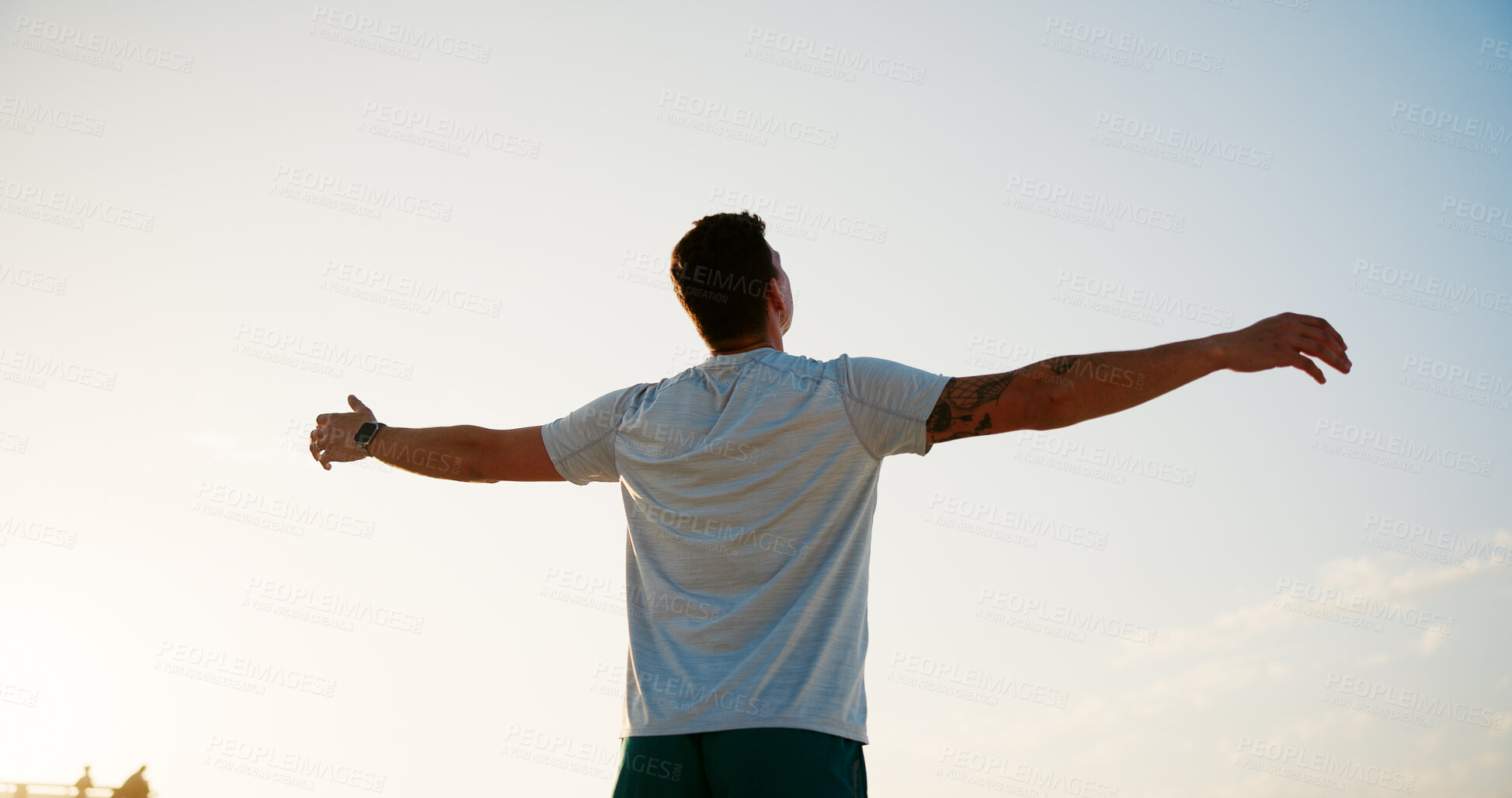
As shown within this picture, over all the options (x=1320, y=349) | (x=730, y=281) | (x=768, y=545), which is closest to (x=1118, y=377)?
(x=1320, y=349)

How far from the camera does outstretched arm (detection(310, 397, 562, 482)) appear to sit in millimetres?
3346

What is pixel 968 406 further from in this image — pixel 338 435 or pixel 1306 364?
pixel 338 435

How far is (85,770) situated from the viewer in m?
19.5

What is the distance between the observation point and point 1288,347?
249 centimetres

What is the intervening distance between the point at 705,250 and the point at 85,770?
22431 mm

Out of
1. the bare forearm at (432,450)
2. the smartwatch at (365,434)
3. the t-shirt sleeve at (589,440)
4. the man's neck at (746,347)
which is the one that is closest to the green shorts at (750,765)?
the t-shirt sleeve at (589,440)

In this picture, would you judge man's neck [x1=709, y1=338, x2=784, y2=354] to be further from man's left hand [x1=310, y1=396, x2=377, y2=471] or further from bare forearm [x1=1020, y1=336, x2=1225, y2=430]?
man's left hand [x1=310, y1=396, x2=377, y2=471]

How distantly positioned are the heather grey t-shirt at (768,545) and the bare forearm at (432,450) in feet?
2.92

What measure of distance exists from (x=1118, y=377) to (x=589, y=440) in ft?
5.31

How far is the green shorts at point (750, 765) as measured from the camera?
2.42 metres

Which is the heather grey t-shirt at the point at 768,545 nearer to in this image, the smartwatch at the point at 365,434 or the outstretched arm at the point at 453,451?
the outstretched arm at the point at 453,451

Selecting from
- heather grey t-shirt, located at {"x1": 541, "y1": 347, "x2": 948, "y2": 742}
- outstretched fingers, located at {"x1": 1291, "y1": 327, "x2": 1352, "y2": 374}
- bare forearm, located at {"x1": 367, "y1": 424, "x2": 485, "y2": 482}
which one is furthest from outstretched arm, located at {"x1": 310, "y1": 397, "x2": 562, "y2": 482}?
outstretched fingers, located at {"x1": 1291, "y1": 327, "x2": 1352, "y2": 374}

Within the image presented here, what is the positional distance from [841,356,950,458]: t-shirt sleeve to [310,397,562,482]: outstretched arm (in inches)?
44.4

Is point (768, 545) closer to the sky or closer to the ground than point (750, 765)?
closer to the sky
